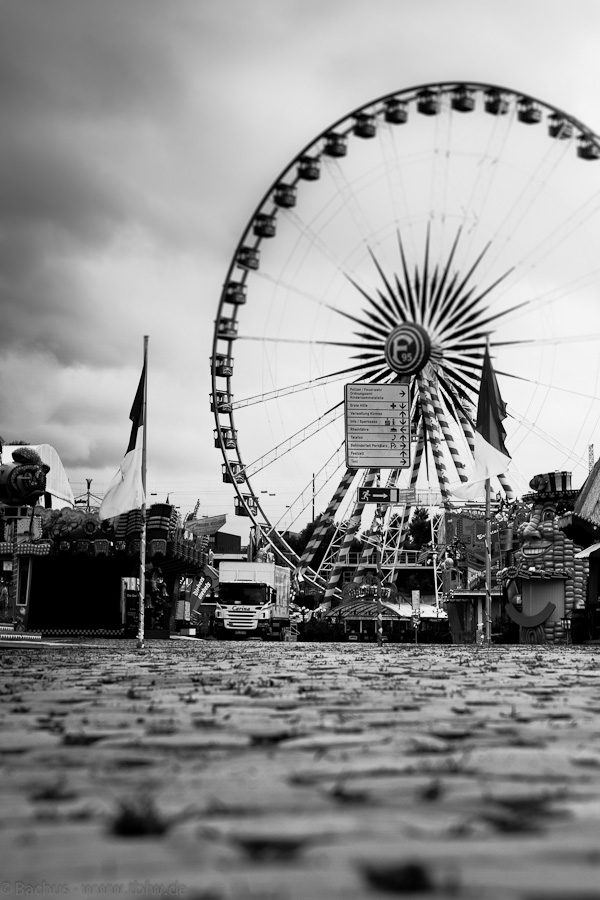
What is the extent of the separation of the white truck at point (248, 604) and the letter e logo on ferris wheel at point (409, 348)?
10.8 metres

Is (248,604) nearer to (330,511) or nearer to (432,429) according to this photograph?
(330,511)

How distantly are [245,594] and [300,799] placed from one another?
43.6 m

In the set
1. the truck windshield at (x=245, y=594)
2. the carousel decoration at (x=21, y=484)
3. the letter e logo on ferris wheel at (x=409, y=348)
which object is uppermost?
the letter e logo on ferris wheel at (x=409, y=348)

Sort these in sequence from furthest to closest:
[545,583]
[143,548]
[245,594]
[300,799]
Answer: [245,594] → [545,583] → [143,548] → [300,799]

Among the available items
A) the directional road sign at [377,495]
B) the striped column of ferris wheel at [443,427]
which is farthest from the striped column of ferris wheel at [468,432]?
the directional road sign at [377,495]

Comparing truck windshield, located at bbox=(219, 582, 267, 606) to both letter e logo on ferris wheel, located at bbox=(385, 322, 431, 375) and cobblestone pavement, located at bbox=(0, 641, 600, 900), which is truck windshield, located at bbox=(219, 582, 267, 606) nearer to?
letter e logo on ferris wheel, located at bbox=(385, 322, 431, 375)

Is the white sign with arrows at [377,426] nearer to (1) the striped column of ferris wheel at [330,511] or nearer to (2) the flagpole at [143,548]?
(2) the flagpole at [143,548]

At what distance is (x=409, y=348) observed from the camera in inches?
1715

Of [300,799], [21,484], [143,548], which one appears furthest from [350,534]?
[300,799]

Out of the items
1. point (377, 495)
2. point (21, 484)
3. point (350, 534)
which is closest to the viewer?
point (377, 495)

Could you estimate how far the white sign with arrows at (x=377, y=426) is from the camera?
95.4 feet

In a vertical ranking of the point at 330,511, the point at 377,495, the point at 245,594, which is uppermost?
the point at 330,511

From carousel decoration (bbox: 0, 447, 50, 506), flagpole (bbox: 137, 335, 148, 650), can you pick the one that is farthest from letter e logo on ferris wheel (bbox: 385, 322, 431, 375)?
flagpole (bbox: 137, 335, 148, 650)

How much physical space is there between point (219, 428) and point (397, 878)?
43.7m
